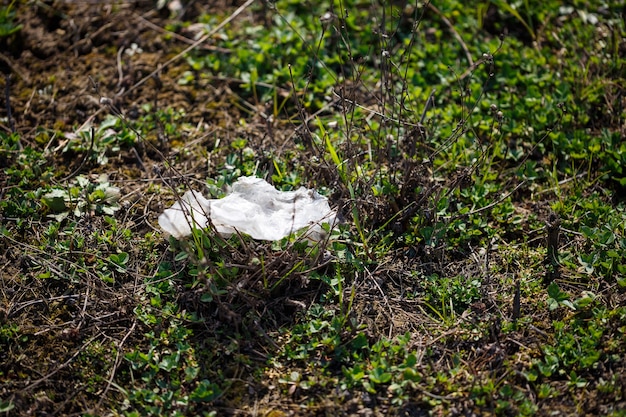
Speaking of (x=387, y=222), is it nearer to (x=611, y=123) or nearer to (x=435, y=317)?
(x=435, y=317)

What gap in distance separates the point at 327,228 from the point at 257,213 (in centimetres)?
30

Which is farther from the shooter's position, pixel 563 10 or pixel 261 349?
pixel 563 10

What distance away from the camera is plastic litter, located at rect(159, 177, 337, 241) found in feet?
8.70

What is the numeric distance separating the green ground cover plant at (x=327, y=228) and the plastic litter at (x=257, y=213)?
6 cm

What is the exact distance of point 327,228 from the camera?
2.68 m

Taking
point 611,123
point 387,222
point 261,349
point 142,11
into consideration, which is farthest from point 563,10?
point 261,349

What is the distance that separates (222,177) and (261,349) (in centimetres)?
91

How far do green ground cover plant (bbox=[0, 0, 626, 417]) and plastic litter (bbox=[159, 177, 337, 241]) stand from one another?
0.06 meters

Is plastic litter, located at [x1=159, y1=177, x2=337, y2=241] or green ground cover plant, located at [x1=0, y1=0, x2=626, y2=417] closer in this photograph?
green ground cover plant, located at [x1=0, y1=0, x2=626, y2=417]

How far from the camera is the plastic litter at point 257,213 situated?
265cm

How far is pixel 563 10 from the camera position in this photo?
158 inches

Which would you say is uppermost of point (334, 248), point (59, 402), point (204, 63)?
point (204, 63)

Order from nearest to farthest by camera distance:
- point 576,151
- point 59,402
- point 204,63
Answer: point 59,402, point 576,151, point 204,63

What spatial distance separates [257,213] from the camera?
8.93 ft
